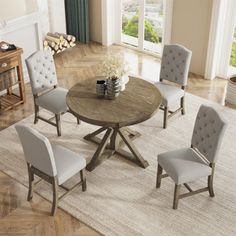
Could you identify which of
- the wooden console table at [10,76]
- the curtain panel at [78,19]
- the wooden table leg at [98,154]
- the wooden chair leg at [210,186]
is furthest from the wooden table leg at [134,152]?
the curtain panel at [78,19]

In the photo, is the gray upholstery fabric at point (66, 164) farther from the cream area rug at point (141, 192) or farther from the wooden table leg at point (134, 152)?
the wooden table leg at point (134, 152)

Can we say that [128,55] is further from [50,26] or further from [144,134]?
[144,134]

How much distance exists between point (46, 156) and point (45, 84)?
1.89 metres

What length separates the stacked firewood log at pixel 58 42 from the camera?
798 cm

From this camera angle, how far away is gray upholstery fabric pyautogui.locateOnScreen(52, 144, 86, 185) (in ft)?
14.7

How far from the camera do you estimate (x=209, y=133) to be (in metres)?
4.52

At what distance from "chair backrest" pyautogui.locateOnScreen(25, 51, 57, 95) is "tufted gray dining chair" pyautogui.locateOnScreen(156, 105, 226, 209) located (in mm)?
2044

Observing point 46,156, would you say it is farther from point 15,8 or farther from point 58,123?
point 15,8

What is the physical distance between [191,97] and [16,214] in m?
3.40

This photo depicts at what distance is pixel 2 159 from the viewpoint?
5.47 meters

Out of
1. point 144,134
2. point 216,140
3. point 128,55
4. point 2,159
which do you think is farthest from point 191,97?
point 2,159

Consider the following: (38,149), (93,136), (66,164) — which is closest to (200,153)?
(66,164)

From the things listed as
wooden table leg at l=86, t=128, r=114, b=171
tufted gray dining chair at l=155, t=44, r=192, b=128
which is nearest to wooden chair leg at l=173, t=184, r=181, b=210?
wooden table leg at l=86, t=128, r=114, b=171

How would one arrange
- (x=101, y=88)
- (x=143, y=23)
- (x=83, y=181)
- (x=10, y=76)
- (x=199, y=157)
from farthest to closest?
(x=143, y=23), (x=10, y=76), (x=101, y=88), (x=83, y=181), (x=199, y=157)
